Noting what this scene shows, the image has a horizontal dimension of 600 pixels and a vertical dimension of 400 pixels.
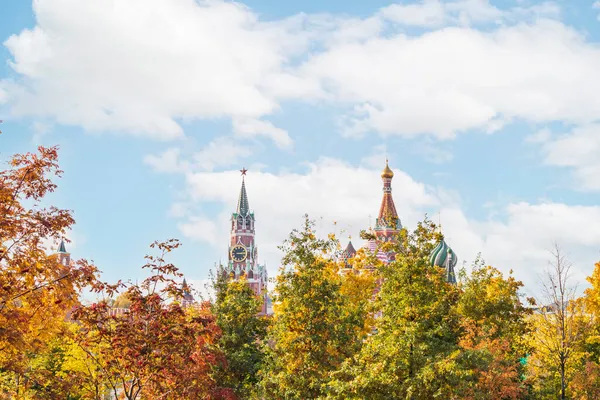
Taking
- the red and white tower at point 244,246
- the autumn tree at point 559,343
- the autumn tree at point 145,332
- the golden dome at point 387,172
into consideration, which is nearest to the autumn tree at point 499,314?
the autumn tree at point 559,343

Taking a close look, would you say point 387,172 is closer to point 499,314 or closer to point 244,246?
point 244,246

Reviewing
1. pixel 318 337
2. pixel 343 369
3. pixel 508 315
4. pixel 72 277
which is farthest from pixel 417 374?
pixel 508 315

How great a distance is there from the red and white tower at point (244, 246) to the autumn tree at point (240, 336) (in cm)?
10594

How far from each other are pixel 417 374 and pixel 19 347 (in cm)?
970

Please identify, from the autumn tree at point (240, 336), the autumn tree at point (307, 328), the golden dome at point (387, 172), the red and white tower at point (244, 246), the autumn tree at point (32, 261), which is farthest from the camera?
the red and white tower at point (244, 246)

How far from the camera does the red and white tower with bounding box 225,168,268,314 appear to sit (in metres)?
136

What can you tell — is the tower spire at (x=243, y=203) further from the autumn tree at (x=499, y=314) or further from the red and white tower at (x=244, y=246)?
the autumn tree at (x=499, y=314)

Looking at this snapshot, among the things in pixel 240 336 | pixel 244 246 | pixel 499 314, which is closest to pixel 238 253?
pixel 244 246

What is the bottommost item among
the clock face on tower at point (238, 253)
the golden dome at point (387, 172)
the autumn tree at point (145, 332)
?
the autumn tree at point (145, 332)

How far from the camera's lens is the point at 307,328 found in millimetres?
20016

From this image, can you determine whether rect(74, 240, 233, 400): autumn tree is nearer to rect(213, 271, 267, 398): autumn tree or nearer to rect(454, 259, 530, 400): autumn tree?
rect(213, 271, 267, 398): autumn tree

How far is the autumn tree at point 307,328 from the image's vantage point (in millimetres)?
19828

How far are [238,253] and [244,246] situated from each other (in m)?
2.07

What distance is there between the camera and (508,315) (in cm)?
3197
